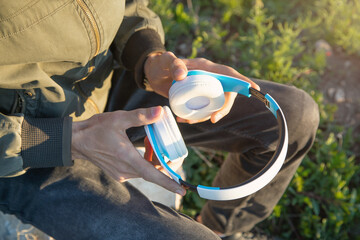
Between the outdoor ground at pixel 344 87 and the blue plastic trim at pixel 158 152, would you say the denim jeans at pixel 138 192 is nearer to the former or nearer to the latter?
the blue plastic trim at pixel 158 152

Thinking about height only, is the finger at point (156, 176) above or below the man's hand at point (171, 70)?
below

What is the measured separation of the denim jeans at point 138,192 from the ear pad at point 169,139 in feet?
0.95

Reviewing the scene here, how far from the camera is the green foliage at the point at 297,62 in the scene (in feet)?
5.89

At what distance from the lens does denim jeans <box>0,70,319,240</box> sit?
115cm

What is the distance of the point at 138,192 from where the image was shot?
1260mm

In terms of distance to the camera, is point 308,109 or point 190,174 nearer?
point 308,109

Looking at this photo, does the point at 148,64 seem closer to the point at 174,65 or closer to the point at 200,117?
the point at 174,65

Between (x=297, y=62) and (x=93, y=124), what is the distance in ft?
5.77

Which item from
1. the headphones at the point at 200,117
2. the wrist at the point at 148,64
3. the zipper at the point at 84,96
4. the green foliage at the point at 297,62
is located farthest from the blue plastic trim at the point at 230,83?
the green foliage at the point at 297,62

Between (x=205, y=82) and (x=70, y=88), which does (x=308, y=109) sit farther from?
(x=70, y=88)

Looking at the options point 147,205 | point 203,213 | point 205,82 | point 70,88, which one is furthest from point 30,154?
point 203,213

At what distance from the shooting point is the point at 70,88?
1.28m

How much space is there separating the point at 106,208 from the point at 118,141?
0.26 metres

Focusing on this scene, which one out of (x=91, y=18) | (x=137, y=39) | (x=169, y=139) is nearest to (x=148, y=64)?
(x=137, y=39)
